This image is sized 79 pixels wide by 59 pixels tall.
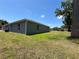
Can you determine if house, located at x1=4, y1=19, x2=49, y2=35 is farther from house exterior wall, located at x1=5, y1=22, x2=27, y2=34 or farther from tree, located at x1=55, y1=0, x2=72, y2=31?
tree, located at x1=55, y1=0, x2=72, y2=31

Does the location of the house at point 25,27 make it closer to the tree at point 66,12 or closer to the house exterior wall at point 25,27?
the house exterior wall at point 25,27

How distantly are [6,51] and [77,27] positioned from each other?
11216 mm

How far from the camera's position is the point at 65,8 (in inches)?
1578

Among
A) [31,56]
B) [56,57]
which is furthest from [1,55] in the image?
Answer: [56,57]

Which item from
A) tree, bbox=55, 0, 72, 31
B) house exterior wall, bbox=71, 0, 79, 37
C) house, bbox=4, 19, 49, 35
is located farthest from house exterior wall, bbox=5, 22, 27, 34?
tree, bbox=55, 0, 72, 31

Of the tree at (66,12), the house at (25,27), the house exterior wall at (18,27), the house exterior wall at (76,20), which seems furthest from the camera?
the tree at (66,12)

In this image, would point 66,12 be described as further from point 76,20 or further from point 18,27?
point 76,20

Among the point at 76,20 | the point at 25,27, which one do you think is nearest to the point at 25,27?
the point at 25,27

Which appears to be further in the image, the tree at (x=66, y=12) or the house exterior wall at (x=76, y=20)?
the tree at (x=66, y=12)

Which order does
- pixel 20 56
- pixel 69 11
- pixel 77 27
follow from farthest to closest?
pixel 69 11 → pixel 77 27 → pixel 20 56

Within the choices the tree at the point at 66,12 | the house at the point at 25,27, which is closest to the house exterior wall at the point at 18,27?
the house at the point at 25,27

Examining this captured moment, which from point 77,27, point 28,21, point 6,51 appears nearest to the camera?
point 6,51

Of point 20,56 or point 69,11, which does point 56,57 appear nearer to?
point 20,56

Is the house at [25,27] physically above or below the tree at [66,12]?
below
